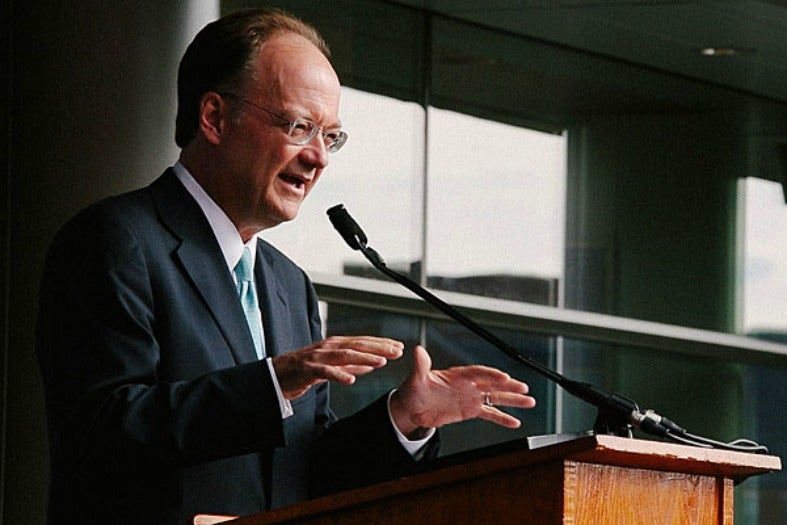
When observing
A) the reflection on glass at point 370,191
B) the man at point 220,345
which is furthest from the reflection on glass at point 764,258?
the man at point 220,345

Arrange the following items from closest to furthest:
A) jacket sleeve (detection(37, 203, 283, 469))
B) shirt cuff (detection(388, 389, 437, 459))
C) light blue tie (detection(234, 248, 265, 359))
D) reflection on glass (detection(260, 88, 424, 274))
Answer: jacket sleeve (detection(37, 203, 283, 469)) → shirt cuff (detection(388, 389, 437, 459)) → light blue tie (detection(234, 248, 265, 359)) → reflection on glass (detection(260, 88, 424, 274))

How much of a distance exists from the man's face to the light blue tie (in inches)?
2.0

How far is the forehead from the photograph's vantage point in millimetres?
2918

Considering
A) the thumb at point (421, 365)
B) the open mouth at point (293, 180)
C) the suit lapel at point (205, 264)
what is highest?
the open mouth at point (293, 180)

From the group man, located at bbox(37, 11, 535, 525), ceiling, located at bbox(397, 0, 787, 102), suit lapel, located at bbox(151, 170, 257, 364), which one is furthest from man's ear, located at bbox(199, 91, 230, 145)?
ceiling, located at bbox(397, 0, 787, 102)

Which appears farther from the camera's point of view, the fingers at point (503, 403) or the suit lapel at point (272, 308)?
the suit lapel at point (272, 308)

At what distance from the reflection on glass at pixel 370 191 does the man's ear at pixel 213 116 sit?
368cm

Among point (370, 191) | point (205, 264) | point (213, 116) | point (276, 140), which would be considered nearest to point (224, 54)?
point (213, 116)

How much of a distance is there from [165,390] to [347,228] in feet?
1.34

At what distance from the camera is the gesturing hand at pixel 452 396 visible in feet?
8.25

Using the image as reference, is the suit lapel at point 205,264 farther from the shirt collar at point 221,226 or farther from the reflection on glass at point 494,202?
the reflection on glass at point 494,202

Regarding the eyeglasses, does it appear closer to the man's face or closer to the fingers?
the man's face

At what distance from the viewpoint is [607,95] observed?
8.06 metres

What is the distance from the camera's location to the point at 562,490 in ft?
6.40
